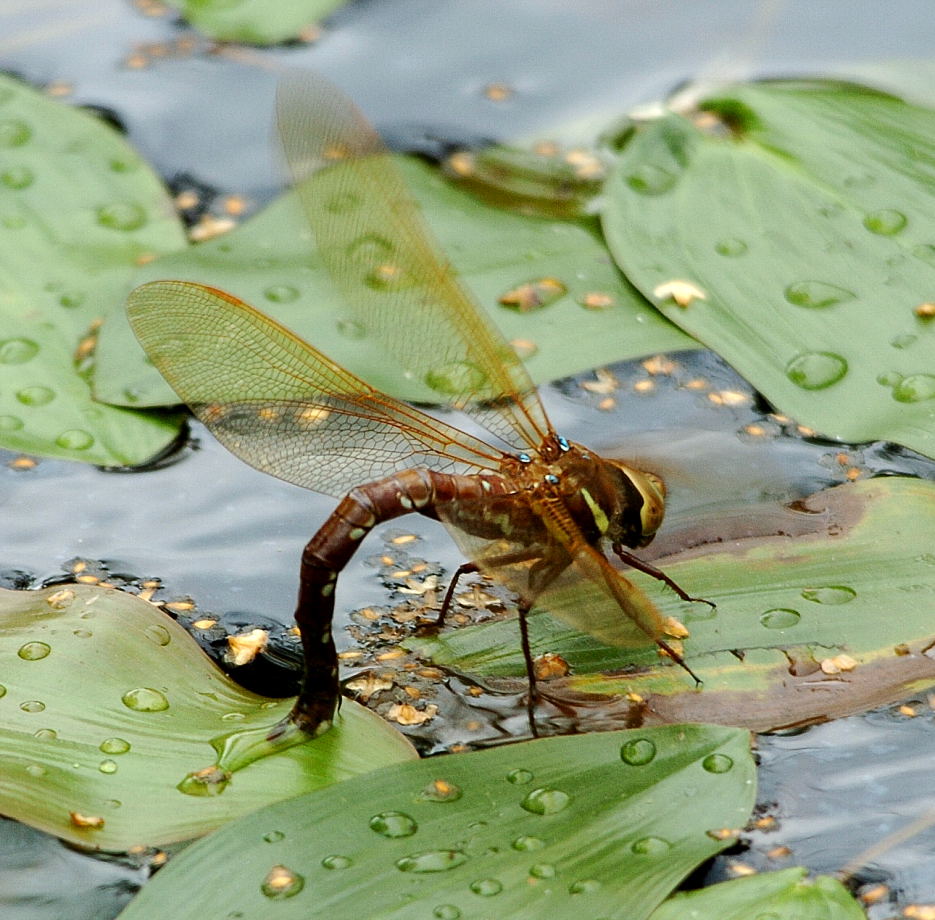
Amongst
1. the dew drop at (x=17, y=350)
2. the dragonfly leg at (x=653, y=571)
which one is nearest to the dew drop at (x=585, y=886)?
the dragonfly leg at (x=653, y=571)

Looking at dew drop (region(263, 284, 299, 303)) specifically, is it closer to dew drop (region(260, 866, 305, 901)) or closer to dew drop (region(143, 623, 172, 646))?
dew drop (region(143, 623, 172, 646))

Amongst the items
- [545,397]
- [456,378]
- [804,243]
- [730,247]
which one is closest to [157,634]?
[456,378]

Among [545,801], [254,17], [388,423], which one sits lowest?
[545,801]

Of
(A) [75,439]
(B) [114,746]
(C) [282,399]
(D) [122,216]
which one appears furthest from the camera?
(D) [122,216]

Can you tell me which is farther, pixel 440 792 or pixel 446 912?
pixel 440 792

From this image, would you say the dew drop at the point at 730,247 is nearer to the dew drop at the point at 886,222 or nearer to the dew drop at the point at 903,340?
the dew drop at the point at 886,222

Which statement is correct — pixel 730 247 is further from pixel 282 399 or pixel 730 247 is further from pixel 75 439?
pixel 75 439

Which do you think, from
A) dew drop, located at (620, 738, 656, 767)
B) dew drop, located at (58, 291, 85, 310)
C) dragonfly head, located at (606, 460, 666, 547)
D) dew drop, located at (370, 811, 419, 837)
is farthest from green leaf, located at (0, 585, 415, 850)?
dew drop, located at (58, 291, 85, 310)
